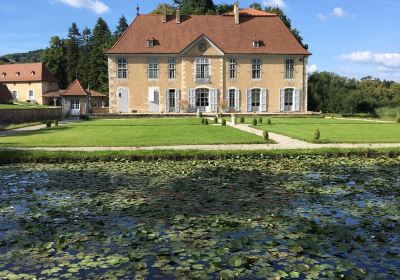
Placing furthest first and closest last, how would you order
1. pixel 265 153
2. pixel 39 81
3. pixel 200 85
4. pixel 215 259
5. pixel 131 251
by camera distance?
pixel 39 81 < pixel 200 85 < pixel 265 153 < pixel 131 251 < pixel 215 259

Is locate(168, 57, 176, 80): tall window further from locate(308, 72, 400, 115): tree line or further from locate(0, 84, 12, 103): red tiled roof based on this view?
locate(0, 84, 12, 103): red tiled roof

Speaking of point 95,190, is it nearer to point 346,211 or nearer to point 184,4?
point 346,211

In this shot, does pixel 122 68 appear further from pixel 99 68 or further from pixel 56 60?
pixel 56 60

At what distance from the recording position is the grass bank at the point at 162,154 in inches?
541

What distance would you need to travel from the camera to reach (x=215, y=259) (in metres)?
5.20

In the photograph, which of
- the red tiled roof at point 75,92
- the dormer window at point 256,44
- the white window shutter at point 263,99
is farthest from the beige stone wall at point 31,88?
the white window shutter at point 263,99

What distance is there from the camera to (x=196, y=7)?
5534 cm

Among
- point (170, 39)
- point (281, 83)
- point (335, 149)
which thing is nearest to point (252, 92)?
point (281, 83)

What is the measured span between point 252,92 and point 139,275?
36832 mm

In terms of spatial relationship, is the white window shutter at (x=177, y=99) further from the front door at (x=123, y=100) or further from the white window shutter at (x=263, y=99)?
the white window shutter at (x=263, y=99)

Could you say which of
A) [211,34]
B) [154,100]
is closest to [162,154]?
[154,100]

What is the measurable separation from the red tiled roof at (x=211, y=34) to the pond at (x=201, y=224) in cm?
2948

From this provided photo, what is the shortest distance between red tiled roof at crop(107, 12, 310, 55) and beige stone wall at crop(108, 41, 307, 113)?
25.7 inches

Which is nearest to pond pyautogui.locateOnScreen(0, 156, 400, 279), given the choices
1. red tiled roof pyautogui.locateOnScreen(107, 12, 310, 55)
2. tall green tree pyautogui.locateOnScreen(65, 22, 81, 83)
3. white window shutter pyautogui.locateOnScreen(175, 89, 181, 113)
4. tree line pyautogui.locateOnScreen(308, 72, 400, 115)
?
white window shutter pyautogui.locateOnScreen(175, 89, 181, 113)
